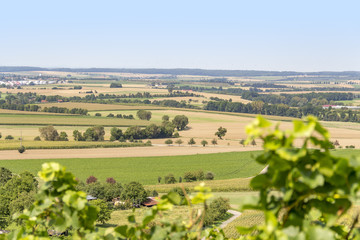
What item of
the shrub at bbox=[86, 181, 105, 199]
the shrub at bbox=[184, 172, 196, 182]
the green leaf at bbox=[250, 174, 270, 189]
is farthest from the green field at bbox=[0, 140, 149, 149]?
the green leaf at bbox=[250, 174, 270, 189]

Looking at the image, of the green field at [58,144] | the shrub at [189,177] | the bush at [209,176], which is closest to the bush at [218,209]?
the shrub at [189,177]

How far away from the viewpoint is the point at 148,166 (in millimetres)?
94250

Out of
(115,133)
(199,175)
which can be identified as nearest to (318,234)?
(199,175)

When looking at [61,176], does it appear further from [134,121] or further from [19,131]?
[134,121]

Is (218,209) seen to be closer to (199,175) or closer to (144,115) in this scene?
(199,175)

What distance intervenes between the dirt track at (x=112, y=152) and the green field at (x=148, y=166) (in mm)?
3170

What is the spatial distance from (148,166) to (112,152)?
13.9 meters

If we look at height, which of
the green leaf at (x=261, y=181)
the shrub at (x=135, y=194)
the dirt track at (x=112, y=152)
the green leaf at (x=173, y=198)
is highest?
the green leaf at (x=261, y=181)

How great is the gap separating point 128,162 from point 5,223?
44552 millimetres

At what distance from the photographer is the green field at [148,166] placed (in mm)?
86875

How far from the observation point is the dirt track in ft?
319

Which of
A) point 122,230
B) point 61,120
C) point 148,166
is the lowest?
point 148,166

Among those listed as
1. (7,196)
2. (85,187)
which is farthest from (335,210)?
(85,187)

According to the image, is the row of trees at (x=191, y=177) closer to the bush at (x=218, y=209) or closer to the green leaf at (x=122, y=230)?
the bush at (x=218, y=209)
